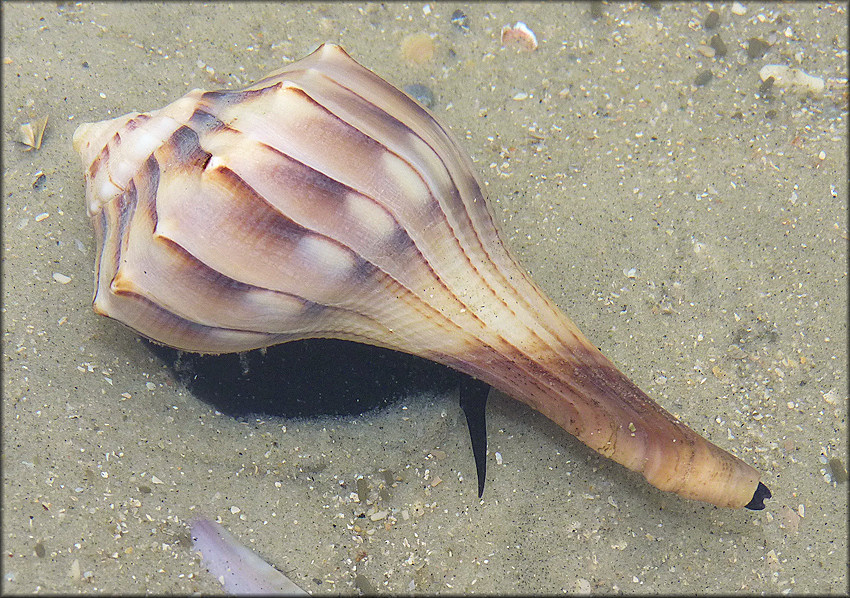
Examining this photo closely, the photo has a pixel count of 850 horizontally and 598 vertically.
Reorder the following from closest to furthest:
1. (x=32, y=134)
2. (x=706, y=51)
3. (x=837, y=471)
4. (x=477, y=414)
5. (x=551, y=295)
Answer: (x=837, y=471), (x=477, y=414), (x=551, y=295), (x=32, y=134), (x=706, y=51)

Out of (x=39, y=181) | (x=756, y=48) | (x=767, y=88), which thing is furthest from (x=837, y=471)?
(x=39, y=181)

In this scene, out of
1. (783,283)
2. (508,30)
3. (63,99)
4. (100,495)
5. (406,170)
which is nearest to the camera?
(406,170)

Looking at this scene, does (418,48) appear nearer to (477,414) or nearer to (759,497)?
(477,414)

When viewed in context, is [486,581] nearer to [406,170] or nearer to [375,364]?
[375,364]

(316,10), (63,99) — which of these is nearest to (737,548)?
(316,10)

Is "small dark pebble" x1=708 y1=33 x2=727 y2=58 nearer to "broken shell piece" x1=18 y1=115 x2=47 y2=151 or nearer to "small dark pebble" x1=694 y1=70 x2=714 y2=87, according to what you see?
"small dark pebble" x1=694 y1=70 x2=714 y2=87
